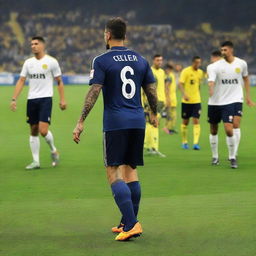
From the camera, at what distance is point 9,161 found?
1503 centimetres

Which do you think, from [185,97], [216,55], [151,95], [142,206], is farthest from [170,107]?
[151,95]

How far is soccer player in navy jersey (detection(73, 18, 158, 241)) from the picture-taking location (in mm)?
7137

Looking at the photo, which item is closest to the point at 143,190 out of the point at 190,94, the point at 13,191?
the point at 13,191

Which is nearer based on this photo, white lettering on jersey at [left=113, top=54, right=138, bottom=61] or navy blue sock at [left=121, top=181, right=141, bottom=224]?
white lettering on jersey at [left=113, top=54, right=138, bottom=61]

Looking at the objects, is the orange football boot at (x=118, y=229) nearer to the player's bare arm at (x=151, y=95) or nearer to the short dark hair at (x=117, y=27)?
the player's bare arm at (x=151, y=95)

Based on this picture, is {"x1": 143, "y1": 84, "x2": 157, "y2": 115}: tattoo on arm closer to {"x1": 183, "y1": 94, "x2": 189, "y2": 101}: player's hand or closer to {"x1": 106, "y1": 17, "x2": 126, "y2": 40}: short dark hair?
{"x1": 106, "y1": 17, "x2": 126, "y2": 40}: short dark hair

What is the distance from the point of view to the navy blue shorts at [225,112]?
13.7 meters

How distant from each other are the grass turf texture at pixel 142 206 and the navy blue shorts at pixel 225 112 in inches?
34.9

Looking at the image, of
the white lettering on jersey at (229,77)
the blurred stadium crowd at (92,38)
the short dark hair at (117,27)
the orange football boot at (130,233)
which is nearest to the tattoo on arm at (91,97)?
the short dark hair at (117,27)

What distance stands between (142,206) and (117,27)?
2703mm

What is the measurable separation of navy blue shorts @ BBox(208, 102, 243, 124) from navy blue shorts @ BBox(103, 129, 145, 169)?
6.49 m

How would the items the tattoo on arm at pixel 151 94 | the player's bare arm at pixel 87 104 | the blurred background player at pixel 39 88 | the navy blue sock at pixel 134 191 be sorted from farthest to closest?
the blurred background player at pixel 39 88, the tattoo on arm at pixel 151 94, the navy blue sock at pixel 134 191, the player's bare arm at pixel 87 104

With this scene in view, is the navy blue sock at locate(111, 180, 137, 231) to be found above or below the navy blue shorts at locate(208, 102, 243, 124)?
below

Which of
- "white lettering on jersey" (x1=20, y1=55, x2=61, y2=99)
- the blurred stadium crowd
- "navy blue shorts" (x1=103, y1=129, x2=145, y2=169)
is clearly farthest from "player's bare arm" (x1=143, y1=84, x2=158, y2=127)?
the blurred stadium crowd
